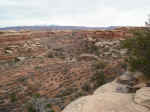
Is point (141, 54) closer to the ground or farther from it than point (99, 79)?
farther from it

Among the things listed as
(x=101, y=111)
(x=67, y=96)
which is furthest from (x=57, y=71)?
(x=101, y=111)

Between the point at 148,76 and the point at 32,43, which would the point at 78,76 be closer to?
the point at 148,76

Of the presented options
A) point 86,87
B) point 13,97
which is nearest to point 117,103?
point 86,87

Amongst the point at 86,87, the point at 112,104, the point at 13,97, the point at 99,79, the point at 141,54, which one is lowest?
the point at 13,97

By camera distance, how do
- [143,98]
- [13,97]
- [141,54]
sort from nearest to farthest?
1. [143,98]
2. [13,97]
3. [141,54]

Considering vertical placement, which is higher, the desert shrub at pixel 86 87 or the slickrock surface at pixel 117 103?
the slickrock surface at pixel 117 103

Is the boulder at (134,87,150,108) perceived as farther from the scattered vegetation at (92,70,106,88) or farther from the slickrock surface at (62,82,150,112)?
the scattered vegetation at (92,70,106,88)

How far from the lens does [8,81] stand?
27.0ft

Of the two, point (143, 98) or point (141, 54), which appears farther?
point (141, 54)

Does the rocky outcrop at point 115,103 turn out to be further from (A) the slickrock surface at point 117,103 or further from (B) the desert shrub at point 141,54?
(B) the desert shrub at point 141,54

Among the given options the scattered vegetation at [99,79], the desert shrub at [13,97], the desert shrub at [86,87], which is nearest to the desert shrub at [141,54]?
the scattered vegetation at [99,79]

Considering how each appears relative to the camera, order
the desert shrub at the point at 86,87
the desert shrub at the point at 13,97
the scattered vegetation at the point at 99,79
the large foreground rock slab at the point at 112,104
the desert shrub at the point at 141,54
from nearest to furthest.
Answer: the large foreground rock slab at the point at 112,104 → the desert shrub at the point at 13,97 → the desert shrub at the point at 141,54 → the desert shrub at the point at 86,87 → the scattered vegetation at the point at 99,79

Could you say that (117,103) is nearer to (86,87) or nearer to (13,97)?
(86,87)

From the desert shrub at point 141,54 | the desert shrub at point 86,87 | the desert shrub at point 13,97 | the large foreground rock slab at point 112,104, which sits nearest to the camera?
the large foreground rock slab at point 112,104
